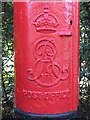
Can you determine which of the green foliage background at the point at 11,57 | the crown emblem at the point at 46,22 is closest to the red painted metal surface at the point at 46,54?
the crown emblem at the point at 46,22

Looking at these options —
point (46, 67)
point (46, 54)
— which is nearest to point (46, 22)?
point (46, 54)

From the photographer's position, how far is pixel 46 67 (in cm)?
189

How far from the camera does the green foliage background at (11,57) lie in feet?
9.27

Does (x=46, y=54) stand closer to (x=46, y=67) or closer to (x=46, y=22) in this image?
(x=46, y=67)

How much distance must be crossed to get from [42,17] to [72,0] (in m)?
0.34

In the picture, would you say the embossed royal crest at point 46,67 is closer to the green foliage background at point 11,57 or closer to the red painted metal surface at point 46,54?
the red painted metal surface at point 46,54

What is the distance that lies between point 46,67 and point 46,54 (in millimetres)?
120

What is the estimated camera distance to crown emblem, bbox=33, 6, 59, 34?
183cm

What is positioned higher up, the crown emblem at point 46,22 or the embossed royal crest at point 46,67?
the crown emblem at point 46,22

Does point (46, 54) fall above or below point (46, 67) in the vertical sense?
above

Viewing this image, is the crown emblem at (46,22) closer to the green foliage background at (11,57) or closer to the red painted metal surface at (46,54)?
the red painted metal surface at (46,54)

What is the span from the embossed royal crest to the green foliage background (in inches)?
39.3

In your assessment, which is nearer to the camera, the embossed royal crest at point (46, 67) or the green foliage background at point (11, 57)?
the embossed royal crest at point (46, 67)

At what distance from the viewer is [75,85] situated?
80.7 inches
